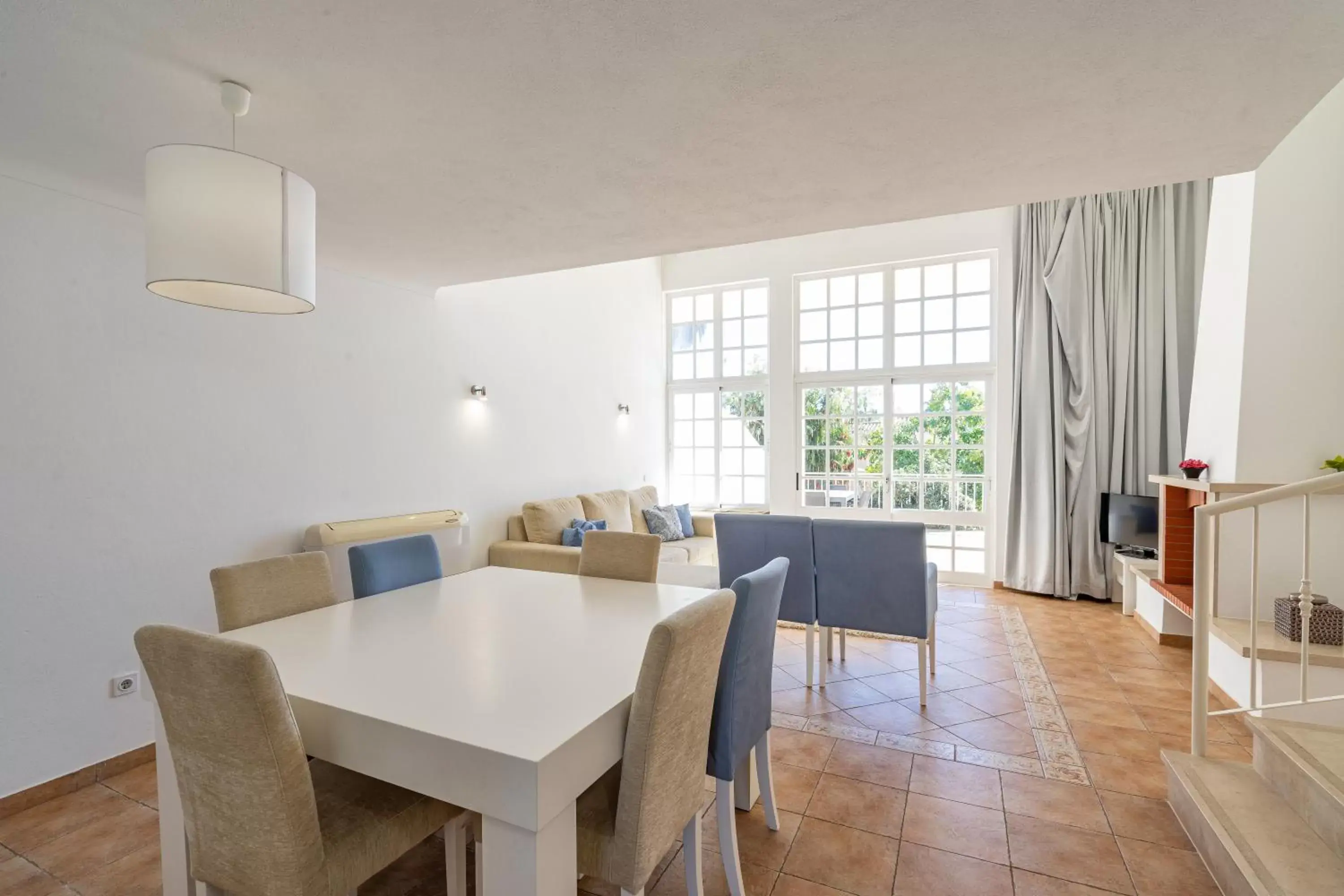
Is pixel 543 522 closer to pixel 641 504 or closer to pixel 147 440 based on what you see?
pixel 641 504

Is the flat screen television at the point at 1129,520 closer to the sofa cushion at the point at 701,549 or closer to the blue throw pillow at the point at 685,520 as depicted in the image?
the sofa cushion at the point at 701,549

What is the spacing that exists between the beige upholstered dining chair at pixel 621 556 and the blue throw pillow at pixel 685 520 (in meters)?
3.11

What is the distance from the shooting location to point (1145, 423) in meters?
4.91

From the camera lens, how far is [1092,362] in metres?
5.02

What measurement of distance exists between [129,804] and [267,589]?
1113 mm

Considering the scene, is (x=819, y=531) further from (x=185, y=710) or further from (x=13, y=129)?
(x=13, y=129)

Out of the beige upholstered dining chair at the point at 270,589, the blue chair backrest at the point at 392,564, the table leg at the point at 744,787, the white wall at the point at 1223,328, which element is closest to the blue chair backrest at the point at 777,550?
the table leg at the point at 744,787

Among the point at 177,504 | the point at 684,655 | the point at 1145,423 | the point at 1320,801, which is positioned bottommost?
the point at 1320,801

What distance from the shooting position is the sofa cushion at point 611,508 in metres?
5.27

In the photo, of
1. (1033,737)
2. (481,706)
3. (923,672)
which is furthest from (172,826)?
(1033,737)

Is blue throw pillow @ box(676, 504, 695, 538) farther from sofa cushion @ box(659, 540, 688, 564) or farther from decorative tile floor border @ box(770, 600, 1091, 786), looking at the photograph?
decorative tile floor border @ box(770, 600, 1091, 786)

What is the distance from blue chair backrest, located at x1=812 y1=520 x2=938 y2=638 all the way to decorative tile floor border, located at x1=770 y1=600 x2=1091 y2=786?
52 cm

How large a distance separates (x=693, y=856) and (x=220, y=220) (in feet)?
6.38

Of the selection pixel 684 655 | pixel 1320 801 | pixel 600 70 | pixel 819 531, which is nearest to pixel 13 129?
pixel 600 70
